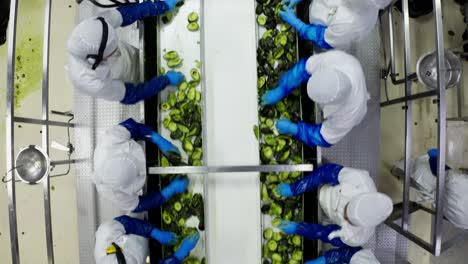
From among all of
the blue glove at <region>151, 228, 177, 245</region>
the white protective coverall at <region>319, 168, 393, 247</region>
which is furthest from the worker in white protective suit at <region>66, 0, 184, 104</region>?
the white protective coverall at <region>319, 168, 393, 247</region>

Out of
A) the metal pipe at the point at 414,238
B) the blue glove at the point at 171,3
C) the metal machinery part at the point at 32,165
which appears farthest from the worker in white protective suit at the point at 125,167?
the metal pipe at the point at 414,238

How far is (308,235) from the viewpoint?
177cm

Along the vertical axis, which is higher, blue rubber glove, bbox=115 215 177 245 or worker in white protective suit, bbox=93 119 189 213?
worker in white protective suit, bbox=93 119 189 213

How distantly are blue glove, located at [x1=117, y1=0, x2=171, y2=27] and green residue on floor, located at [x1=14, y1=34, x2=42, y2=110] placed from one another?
138cm

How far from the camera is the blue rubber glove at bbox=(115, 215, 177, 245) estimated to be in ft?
5.55

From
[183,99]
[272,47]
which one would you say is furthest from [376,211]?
[183,99]

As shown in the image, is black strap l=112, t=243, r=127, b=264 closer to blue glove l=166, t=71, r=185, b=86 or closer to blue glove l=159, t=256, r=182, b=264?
blue glove l=159, t=256, r=182, b=264

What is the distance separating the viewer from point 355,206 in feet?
4.54

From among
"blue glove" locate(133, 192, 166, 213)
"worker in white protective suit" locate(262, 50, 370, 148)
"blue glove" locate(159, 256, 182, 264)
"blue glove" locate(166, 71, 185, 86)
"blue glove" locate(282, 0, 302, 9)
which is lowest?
"blue glove" locate(159, 256, 182, 264)

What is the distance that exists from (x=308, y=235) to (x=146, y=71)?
1402 mm

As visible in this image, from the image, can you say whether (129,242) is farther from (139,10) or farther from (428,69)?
(428,69)

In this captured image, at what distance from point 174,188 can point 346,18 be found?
52.9 inches

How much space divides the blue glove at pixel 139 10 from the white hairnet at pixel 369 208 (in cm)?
150

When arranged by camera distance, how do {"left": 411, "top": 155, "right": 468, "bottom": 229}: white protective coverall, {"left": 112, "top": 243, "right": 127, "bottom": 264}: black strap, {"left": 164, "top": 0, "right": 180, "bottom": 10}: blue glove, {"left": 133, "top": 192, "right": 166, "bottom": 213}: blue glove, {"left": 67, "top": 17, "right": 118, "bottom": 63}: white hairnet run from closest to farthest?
{"left": 67, "top": 17, "right": 118, "bottom": 63}: white hairnet, {"left": 112, "top": 243, "right": 127, "bottom": 264}: black strap, {"left": 411, "top": 155, "right": 468, "bottom": 229}: white protective coverall, {"left": 133, "top": 192, "right": 166, "bottom": 213}: blue glove, {"left": 164, "top": 0, "right": 180, "bottom": 10}: blue glove
